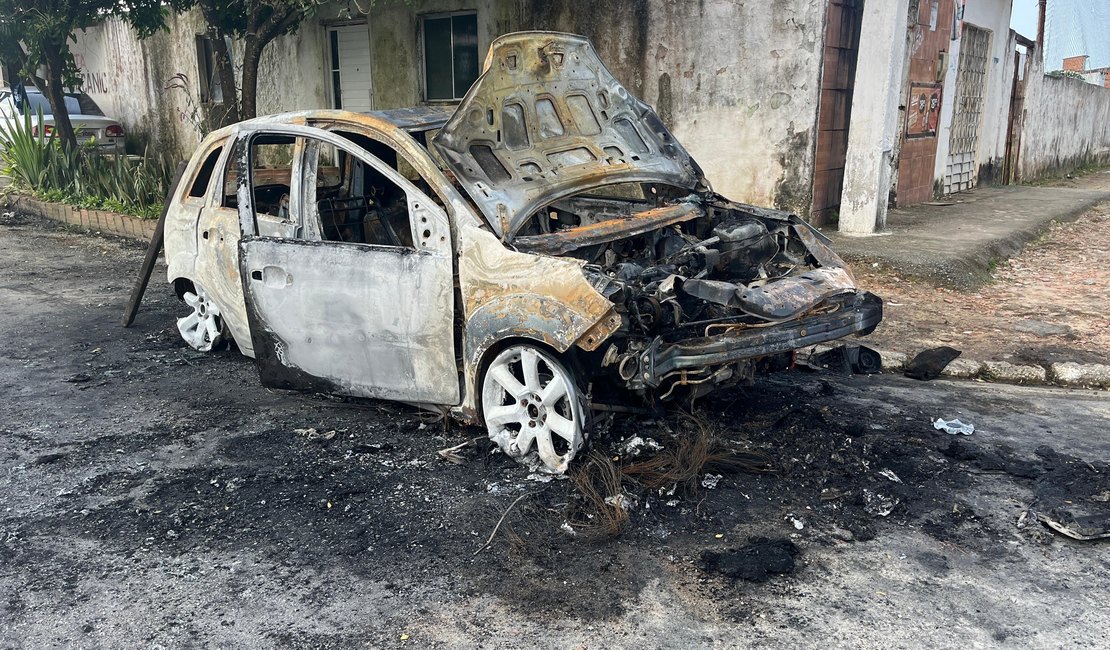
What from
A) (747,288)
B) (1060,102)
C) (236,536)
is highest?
(1060,102)

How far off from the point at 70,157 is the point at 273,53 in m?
3.43

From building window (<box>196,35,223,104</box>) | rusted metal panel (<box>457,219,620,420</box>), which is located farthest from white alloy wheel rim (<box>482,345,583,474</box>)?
building window (<box>196,35,223,104</box>)

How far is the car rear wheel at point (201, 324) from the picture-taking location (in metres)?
6.08

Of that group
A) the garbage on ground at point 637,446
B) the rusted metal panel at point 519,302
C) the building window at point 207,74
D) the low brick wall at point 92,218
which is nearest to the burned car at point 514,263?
the rusted metal panel at point 519,302

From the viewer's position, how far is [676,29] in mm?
10070

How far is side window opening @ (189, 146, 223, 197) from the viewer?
5.83 metres

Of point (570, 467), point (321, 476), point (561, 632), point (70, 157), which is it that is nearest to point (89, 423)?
point (321, 476)

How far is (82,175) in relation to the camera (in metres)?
13.1

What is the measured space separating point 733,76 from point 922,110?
11.5 feet

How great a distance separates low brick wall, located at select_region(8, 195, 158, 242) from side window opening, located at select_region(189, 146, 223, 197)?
18.7 feet

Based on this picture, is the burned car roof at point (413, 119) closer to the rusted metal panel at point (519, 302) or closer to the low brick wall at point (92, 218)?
the rusted metal panel at point (519, 302)

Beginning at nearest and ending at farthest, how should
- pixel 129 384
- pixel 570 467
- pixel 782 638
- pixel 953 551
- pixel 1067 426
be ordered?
1. pixel 782 638
2. pixel 953 551
3. pixel 570 467
4. pixel 1067 426
5. pixel 129 384

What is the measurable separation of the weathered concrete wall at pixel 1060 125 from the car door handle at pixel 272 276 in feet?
49.5

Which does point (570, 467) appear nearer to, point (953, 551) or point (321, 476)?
point (321, 476)
